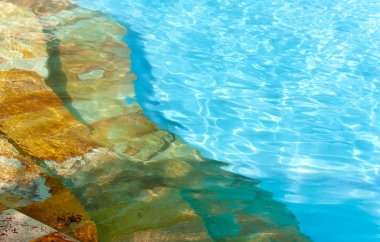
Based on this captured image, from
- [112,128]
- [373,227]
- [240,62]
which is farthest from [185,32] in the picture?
[373,227]

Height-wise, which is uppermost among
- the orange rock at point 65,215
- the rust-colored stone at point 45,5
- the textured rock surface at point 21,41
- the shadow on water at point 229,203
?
the orange rock at point 65,215

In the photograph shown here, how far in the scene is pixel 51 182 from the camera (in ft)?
8.42

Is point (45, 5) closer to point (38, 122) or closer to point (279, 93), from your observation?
point (279, 93)

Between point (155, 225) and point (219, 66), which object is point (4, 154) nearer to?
point (155, 225)

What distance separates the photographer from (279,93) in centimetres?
518

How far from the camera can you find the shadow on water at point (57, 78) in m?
3.81

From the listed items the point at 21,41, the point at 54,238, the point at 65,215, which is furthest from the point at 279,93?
the point at 54,238

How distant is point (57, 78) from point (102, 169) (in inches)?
68.7

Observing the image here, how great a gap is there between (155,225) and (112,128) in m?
1.42

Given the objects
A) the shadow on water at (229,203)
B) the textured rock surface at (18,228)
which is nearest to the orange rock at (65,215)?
the textured rock surface at (18,228)

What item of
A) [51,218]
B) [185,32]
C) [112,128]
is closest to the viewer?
[51,218]

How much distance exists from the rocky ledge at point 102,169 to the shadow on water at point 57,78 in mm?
12

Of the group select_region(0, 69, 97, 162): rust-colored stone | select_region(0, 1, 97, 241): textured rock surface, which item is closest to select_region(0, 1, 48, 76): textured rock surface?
select_region(0, 1, 97, 241): textured rock surface

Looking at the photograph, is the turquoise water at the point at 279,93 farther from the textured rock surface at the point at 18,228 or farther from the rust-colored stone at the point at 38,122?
the textured rock surface at the point at 18,228
